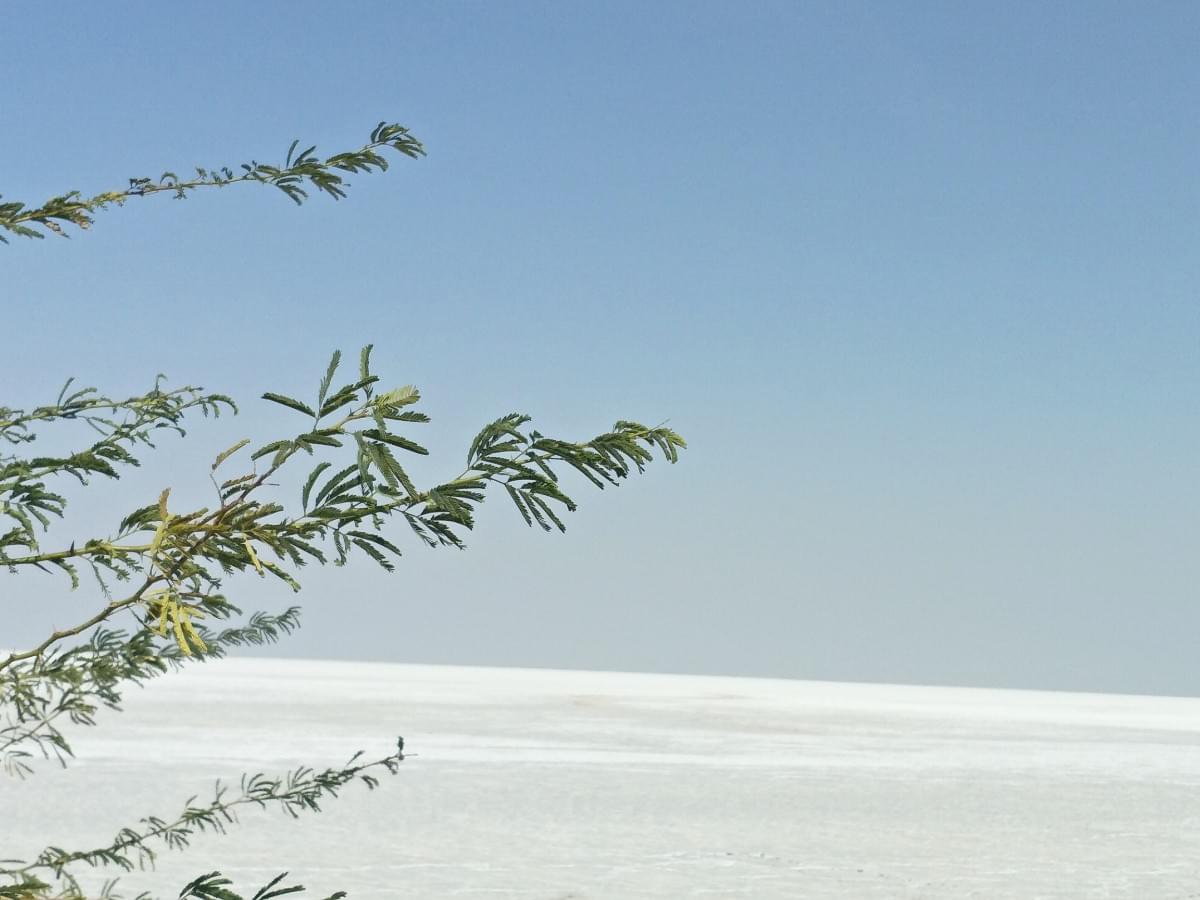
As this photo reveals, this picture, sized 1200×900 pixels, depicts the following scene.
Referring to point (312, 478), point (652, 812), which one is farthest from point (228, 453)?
point (652, 812)

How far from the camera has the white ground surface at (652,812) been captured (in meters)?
12.5

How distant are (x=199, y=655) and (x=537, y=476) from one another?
1.10 meters

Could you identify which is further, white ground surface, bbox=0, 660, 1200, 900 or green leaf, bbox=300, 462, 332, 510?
white ground surface, bbox=0, 660, 1200, 900

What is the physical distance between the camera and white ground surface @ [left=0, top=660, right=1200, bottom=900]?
12453 millimetres

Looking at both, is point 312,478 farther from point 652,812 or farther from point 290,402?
point 652,812

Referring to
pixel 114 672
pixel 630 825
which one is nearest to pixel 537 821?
pixel 630 825

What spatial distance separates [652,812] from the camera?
16891 millimetres

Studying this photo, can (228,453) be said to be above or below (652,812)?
above

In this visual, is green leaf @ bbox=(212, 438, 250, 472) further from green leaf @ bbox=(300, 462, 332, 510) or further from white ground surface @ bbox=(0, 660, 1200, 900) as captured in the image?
white ground surface @ bbox=(0, 660, 1200, 900)

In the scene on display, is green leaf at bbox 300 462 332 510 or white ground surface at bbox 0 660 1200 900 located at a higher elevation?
green leaf at bbox 300 462 332 510

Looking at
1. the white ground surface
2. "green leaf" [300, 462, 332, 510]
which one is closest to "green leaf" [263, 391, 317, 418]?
"green leaf" [300, 462, 332, 510]

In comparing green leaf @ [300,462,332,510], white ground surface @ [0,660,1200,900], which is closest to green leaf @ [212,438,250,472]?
green leaf @ [300,462,332,510]

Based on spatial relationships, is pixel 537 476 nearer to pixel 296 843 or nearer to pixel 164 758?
pixel 296 843

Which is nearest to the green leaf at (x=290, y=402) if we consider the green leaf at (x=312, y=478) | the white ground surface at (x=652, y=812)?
the green leaf at (x=312, y=478)
